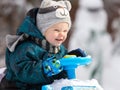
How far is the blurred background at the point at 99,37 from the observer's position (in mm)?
6543

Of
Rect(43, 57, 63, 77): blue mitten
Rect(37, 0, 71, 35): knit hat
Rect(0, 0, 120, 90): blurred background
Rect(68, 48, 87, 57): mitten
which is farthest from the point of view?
Rect(0, 0, 120, 90): blurred background

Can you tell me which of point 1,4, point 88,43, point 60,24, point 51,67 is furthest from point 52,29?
point 88,43

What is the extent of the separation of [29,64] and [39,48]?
0.12 meters

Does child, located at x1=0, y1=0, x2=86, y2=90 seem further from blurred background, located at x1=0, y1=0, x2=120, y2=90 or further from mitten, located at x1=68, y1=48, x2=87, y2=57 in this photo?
blurred background, located at x1=0, y1=0, x2=120, y2=90

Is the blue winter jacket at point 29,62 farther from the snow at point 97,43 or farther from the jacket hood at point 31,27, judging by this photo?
the snow at point 97,43

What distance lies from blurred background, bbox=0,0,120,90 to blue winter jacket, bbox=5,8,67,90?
12.0 feet

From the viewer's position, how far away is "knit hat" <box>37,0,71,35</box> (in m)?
2.51

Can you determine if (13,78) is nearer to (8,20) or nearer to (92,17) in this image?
(8,20)

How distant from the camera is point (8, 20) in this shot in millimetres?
6090

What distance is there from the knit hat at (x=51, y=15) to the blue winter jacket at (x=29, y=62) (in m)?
0.04

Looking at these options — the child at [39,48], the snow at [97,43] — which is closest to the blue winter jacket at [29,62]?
the child at [39,48]

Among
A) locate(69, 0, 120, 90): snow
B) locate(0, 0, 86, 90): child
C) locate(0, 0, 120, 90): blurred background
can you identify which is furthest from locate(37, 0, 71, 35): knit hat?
locate(69, 0, 120, 90): snow

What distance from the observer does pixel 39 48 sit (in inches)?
99.3

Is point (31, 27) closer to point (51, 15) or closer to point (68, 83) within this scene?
point (51, 15)
